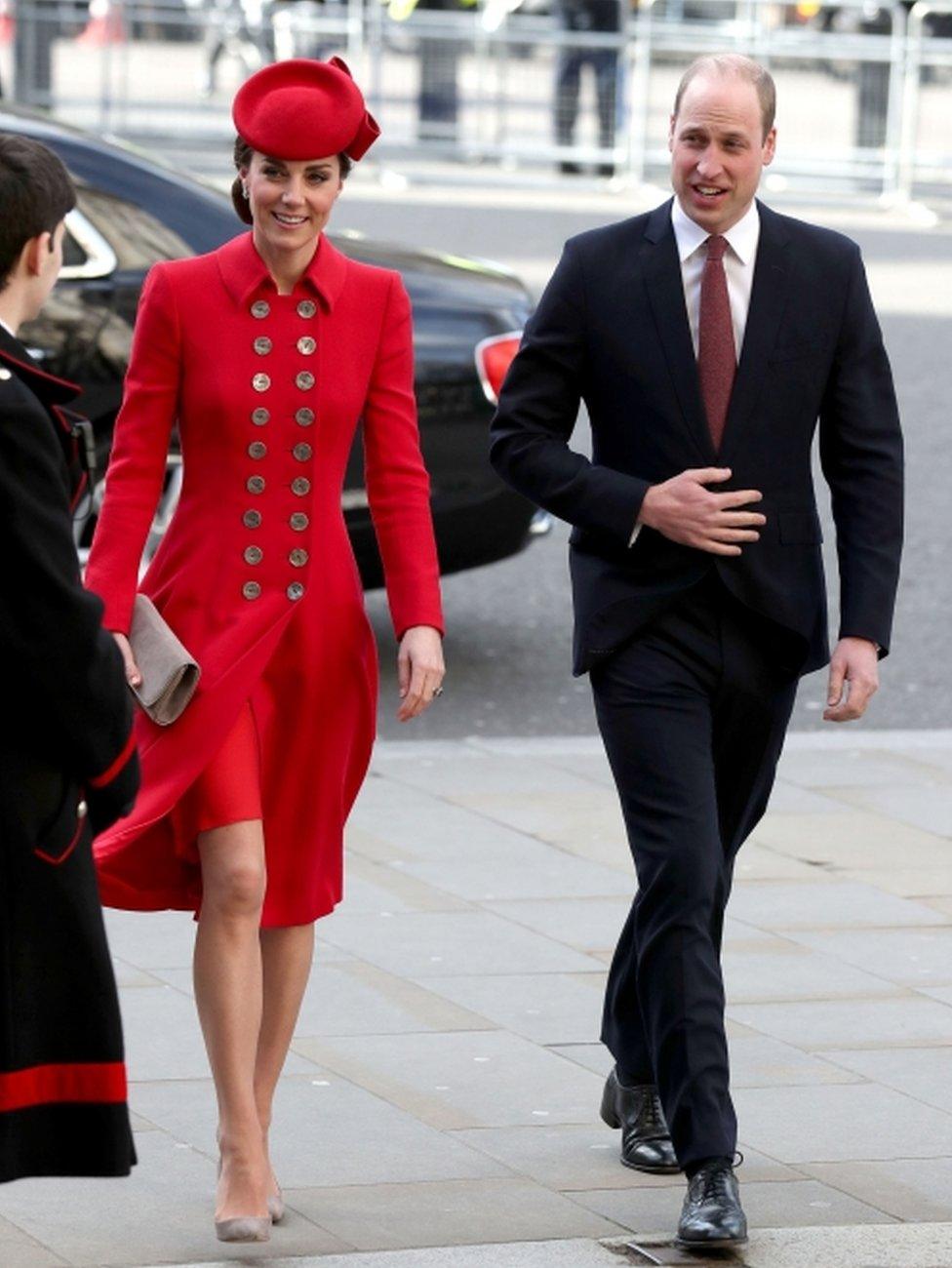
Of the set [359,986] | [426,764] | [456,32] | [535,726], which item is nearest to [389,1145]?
[359,986]

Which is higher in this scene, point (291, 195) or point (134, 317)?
point (291, 195)

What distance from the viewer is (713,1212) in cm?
438

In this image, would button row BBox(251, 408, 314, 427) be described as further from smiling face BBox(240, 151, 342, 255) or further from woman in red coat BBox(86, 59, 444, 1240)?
smiling face BBox(240, 151, 342, 255)

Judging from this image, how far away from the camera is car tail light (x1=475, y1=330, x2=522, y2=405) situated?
877 cm

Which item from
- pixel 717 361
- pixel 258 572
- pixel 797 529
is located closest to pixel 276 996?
pixel 258 572

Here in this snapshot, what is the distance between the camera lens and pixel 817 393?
4.73m

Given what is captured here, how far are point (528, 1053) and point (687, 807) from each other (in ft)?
3.41

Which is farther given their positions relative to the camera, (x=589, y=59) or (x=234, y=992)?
(x=589, y=59)

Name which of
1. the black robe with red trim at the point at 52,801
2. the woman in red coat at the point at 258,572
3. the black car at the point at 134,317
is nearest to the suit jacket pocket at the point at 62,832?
the black robe with red trim at the point at 52,801

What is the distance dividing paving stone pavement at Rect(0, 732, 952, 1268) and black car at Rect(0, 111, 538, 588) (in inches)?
46.3

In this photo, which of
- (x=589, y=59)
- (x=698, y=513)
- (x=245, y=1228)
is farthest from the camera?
(x=589, y=59)

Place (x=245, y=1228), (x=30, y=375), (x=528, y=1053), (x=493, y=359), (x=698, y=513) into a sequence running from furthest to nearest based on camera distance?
(x=493, y=359) < (x=528, y=1053) < (x=698, y=513) < (x=245, y=1228) < (x=30, y=375)

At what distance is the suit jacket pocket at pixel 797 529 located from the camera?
4711mm

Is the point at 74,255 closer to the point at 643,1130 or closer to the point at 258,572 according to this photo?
the point at 258,572
